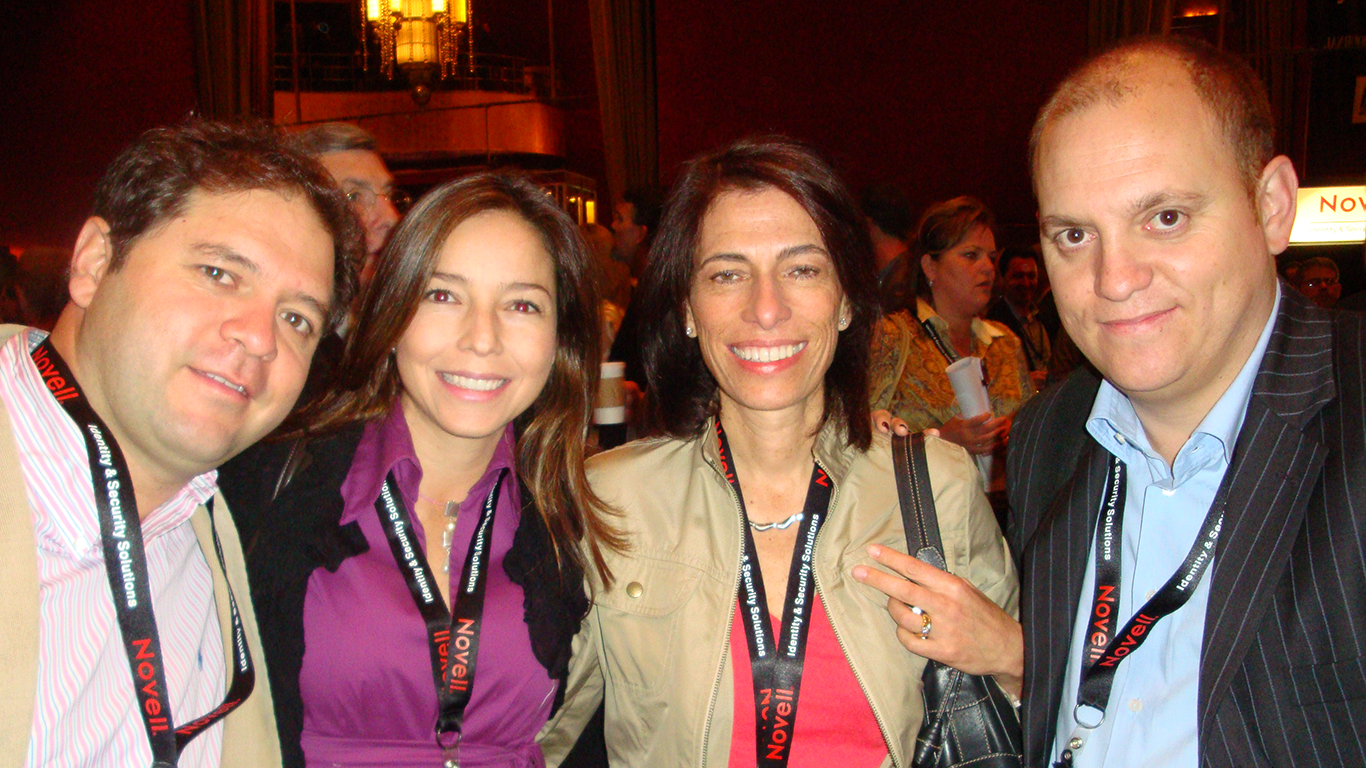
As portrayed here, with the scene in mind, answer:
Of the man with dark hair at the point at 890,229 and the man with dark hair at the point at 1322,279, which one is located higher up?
the man with dark hair at the point at 890,229

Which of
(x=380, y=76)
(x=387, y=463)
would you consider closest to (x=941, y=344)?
(x=387, y=463)

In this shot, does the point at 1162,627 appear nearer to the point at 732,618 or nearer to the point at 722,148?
the point at 732,618

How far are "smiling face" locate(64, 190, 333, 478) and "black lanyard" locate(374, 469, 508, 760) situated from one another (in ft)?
1.45

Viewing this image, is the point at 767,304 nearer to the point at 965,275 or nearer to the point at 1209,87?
the point at 1209,87

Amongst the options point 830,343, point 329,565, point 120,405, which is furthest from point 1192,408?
point 120,405

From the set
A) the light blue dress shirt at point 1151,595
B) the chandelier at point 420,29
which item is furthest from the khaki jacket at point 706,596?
the chandelier at point 420,29

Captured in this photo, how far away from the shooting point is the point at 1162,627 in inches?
63.3

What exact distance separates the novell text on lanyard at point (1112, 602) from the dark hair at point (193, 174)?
174 cm

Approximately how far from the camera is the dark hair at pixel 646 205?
4883 millimetres

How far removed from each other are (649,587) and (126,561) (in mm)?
1061

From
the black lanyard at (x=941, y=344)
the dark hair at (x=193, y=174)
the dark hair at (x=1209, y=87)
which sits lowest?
the black lanyard at (x=941, y=344)

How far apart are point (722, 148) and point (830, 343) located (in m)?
0.58

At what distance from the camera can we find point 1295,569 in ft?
4.65

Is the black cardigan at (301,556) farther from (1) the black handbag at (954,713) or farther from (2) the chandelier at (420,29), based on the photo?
(2) the chandelier at (420,29)
